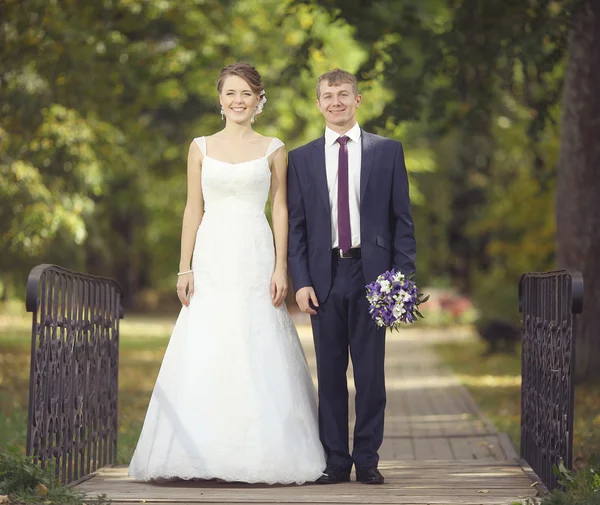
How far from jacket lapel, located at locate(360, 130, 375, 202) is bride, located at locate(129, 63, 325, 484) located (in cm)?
51

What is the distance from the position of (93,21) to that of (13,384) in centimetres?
474

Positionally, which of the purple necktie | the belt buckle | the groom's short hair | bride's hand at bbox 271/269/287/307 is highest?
the groom's short hair

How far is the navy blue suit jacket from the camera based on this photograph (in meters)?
6.52

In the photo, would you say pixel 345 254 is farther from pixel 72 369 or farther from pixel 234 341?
pixel 72 369

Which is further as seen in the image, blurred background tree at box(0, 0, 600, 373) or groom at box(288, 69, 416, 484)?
blurred background tree at box(0, 0, 600, 373)

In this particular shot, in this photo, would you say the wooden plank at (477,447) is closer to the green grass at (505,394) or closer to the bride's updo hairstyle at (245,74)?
the green grass at (505,394)

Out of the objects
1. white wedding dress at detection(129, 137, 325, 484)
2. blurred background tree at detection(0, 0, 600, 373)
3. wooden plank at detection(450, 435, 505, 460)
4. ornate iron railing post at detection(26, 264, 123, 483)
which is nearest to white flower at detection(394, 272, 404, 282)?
white wedding dress at detection(129, 137, 325, 484)

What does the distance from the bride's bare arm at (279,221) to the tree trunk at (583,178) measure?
7286 mm

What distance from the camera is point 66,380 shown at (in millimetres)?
6707

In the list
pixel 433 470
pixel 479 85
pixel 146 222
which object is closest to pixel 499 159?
pixel 146 222

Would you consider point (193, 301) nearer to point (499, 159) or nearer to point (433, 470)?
point (433, 470)

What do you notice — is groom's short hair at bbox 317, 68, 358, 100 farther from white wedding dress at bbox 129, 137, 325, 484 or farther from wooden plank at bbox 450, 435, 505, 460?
wooden plank at bbox 450, 435, 505, 460

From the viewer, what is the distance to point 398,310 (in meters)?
6.22

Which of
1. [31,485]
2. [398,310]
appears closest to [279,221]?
[398,310]
